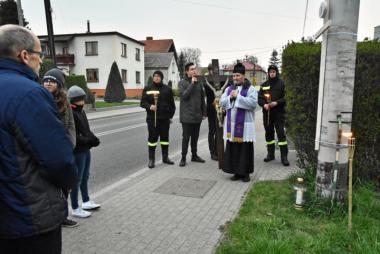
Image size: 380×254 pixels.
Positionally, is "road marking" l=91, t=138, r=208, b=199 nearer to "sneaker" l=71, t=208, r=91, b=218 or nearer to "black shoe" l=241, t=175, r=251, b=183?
"sneaker" l=71, t=208, r=91, b=218

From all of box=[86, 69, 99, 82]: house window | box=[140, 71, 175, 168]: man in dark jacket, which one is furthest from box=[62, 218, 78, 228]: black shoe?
box=[86, 69, 99, 82]: house window

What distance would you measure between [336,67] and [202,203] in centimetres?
253

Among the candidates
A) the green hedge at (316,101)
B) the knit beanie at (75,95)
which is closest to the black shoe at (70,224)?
the knit beanie at (75,95)

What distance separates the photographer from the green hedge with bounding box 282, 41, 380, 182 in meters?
5.22

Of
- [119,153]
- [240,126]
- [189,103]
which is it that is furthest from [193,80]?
[119,153]

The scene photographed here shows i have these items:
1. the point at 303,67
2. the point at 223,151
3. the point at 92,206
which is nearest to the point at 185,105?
the point at 223,151

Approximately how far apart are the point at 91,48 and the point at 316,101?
41.2m

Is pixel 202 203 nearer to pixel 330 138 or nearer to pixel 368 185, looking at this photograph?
pixel 330 138

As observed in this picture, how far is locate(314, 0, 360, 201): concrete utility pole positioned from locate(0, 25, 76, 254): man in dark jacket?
11.0 feet

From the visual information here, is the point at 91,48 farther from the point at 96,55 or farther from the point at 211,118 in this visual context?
the point at 211,118

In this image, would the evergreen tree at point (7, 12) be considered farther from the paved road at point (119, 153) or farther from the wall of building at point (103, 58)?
the paved road at point (119, 153)

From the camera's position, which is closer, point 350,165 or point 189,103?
point 350,165

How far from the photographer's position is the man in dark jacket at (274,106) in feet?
25.1

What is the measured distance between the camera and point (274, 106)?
25.1 ft
